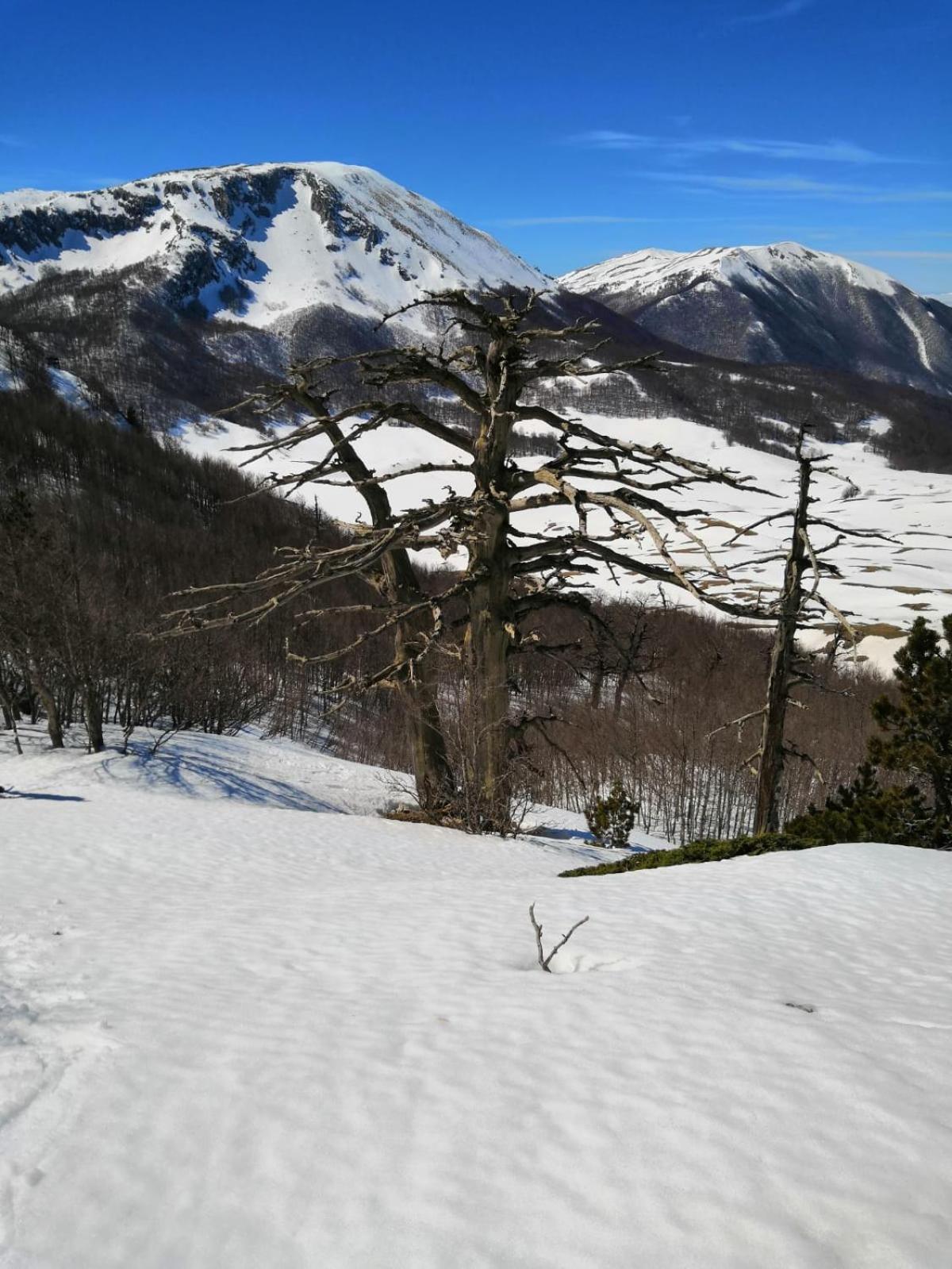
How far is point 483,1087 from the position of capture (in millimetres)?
2912

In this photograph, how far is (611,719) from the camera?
3484 centimetres

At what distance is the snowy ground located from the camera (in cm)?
218

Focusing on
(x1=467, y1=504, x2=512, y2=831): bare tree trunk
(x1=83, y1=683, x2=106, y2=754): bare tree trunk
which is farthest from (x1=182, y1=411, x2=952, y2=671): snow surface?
(x1=83, y1=683, x2=106, y2=754): bare tree trunk

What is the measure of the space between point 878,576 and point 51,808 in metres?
72.1

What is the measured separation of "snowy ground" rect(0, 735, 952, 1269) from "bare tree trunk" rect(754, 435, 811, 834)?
7.73 m

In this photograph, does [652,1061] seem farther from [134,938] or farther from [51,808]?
[51,808]

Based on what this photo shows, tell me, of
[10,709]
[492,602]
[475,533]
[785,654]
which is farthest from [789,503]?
[475,533]

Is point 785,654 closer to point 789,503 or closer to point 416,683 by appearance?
point 416,683

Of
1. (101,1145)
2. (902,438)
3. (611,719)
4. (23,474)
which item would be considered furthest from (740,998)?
(902,438)

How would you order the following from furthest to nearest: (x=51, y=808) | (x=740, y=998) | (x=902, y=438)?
(x=902, y=438) → (x=51, y=808) → (x=740, y=998)

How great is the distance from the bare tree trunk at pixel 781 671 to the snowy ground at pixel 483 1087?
7.73m

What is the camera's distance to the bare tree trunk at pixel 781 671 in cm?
1305

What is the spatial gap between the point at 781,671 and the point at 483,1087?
11.9 m

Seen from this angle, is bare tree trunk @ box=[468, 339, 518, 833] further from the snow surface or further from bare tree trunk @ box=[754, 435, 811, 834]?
bare tree trunk @ box=[754, 435, 811, 834]
